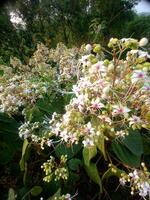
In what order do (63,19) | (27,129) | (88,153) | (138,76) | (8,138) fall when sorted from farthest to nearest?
(63,19) → (8,138) → (27,129) → (88,153) → (138,76)

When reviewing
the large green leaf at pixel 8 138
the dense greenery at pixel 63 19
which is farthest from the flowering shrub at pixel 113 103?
the dense greenery at pixel 63 19

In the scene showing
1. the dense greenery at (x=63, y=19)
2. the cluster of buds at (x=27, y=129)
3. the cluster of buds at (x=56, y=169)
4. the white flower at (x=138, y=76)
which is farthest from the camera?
the dense greenery at (x=63, y=19)

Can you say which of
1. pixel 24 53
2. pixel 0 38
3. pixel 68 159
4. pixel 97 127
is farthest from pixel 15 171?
pixel 0 38

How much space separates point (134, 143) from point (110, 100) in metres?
0.16

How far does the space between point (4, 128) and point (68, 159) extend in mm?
240

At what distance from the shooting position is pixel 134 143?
3.42 ft

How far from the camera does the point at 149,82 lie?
93 centimetres

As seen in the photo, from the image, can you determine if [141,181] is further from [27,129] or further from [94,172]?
[27,129]

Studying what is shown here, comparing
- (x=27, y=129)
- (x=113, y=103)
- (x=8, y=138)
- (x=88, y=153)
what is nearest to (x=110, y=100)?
(x=113, y=103)

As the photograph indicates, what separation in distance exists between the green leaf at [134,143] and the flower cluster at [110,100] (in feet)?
0.25

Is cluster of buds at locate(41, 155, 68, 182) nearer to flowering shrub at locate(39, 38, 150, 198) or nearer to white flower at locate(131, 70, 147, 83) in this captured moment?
flowering shrub at locate(39, 38, 150, 198)

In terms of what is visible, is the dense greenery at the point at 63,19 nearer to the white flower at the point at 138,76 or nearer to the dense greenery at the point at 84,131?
the dense greenery at the point at 84,131

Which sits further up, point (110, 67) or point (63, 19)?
point (63, 19)

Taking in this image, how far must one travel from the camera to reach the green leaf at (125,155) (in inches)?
40.0
